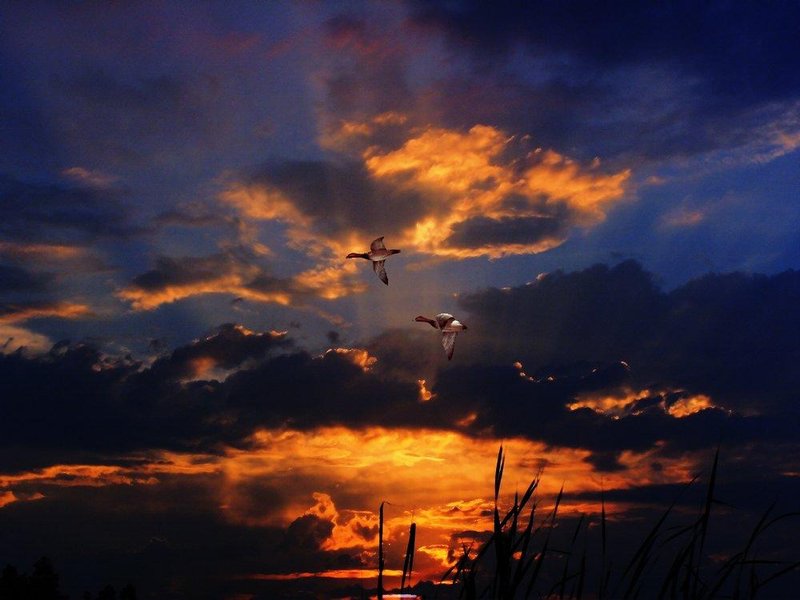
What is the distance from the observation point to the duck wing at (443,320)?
22844 mm

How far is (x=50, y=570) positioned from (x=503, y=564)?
12319cm

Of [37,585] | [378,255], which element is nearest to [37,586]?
[37,585]

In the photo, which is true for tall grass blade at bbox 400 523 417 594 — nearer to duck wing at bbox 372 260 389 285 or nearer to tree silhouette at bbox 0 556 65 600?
duck wing at bbox 372 260 389 285

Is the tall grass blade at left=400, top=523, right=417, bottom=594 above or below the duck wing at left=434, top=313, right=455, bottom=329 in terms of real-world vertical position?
below

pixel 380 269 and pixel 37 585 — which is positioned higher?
pixel 380 269

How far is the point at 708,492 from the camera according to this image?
42.3 feet

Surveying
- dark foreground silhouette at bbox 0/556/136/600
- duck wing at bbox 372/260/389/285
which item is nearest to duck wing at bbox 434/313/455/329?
duck wing at bbox 372/260/389/285

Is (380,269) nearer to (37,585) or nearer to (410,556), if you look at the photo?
(410,556)

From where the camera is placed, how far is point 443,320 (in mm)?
23219

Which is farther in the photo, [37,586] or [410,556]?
[37,586]

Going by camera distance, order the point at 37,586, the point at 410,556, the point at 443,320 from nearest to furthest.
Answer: the point at 410,556 < the point at 443,320 < the point at 37,586

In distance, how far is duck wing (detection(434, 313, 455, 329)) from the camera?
22.8 m

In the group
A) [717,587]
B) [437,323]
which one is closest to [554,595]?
[717,587]

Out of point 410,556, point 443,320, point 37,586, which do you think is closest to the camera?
point 410,556
